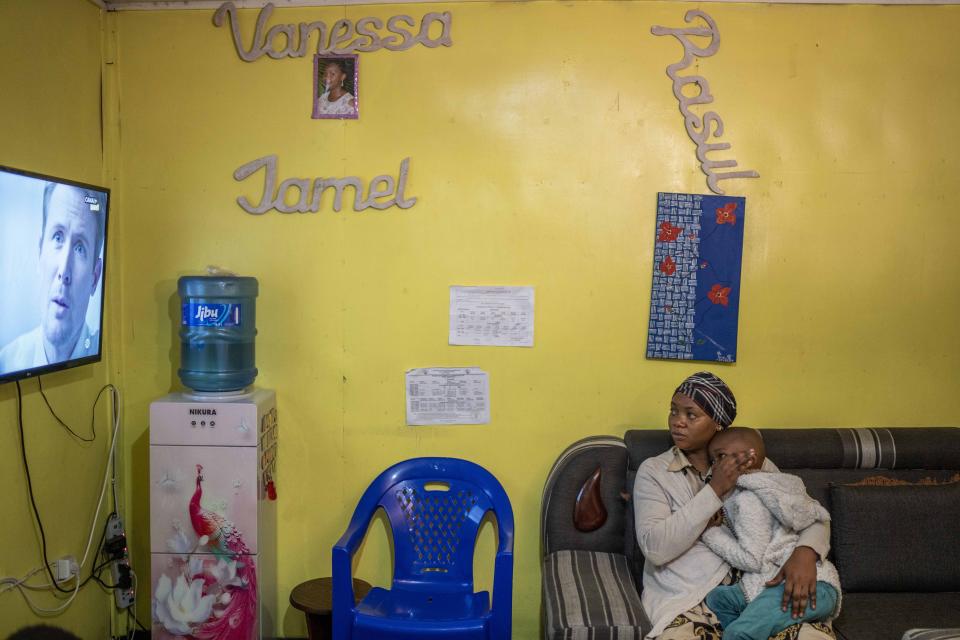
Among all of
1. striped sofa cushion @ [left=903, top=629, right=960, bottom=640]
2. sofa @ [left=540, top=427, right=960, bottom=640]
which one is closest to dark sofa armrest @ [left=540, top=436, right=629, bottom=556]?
sofa @ [left=540, top=427, right=960, bottom=640]

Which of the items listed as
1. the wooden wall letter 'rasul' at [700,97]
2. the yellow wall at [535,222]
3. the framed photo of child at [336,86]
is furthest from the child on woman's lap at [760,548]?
the framed photo of child at [336,86]

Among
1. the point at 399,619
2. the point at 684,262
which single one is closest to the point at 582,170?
the point at 684,262

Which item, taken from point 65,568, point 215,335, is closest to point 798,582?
point 215,335

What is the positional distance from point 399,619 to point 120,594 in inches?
49.5

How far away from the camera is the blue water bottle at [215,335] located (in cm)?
279

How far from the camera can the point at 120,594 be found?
10.0ft

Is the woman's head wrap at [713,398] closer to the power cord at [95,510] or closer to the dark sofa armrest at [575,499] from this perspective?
the dark sofa armrest at [575,499]

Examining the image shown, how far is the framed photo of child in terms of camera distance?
297 centimetres

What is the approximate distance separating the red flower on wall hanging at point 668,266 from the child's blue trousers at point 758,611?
3.80 ft

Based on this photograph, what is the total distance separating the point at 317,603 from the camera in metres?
2.81

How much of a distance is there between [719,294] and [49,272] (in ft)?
7.57

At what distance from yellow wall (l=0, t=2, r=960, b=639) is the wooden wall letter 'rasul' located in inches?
1.5

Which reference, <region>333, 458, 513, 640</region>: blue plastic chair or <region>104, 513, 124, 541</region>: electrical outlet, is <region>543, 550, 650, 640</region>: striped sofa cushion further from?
<region>104, 513, 124, 541</region>: electrical outlet

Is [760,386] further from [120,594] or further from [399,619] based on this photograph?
[120,594]
